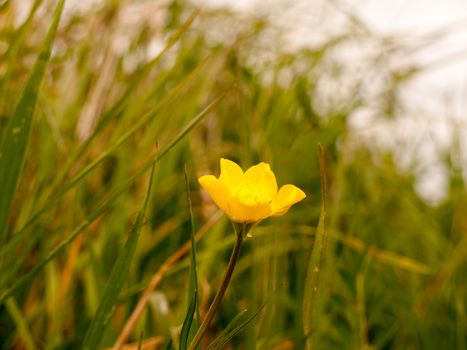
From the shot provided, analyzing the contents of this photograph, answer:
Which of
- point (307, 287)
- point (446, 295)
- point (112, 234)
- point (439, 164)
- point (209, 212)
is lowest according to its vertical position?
point (439, 164)

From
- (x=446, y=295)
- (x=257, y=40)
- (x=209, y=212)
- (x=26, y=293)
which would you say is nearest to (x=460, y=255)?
(x=446, y=295)

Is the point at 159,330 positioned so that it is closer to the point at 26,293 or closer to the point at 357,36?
the point at 26,293

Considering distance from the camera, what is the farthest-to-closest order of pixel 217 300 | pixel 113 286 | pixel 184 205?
pixel 184 205 < pixel 113 286 < pixel 217 300

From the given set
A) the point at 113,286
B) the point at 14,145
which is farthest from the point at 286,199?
the point at 14,145

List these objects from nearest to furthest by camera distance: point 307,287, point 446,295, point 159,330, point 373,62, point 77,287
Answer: point 307,287 < point 159,330 < point 77,287 < point 446,295 < point 373,62

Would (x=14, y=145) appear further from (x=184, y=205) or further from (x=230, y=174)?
(x=184, y=205)

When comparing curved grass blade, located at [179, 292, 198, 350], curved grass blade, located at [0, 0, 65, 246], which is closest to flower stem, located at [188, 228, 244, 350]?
curved grass blade, located at [179, 292, 198, 350]

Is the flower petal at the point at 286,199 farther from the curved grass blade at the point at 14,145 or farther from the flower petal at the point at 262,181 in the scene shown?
the curved grass blade at the point at 14,145

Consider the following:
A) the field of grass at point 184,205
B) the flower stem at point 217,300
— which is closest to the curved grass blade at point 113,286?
the field of grass at point 184,205
